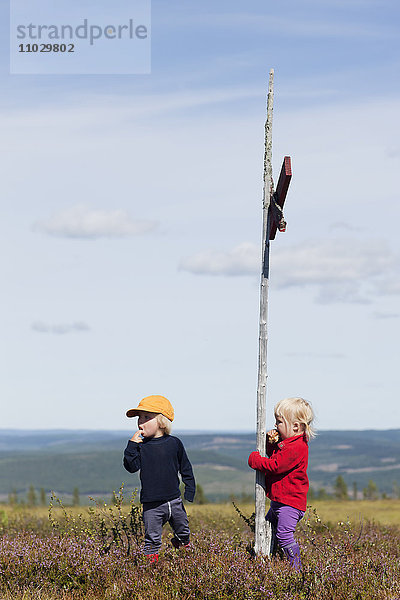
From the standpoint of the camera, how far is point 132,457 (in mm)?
7637

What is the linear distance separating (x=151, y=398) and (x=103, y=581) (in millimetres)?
1857

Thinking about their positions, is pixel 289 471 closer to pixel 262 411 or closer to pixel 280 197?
pixel 262 411

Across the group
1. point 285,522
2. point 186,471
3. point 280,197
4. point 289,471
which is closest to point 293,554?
point 285,522

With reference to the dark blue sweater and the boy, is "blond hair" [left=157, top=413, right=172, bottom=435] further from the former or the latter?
the dark blue sweater

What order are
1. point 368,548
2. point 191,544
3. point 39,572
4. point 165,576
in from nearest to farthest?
point 165,576 → point 39,572 → point 191,544 → point 368,548

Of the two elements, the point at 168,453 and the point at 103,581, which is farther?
the point at 168,453

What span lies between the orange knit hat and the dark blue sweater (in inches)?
11.8

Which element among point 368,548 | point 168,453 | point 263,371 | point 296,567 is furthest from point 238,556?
point 368,548

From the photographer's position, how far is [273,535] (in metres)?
7.72

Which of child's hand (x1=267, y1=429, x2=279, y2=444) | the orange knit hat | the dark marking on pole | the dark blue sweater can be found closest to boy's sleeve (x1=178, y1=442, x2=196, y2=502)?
the dark blue sweater

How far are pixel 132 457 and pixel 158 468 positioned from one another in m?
0.31

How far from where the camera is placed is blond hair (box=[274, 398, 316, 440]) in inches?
293

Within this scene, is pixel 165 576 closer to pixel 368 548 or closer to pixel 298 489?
pixel 298 489

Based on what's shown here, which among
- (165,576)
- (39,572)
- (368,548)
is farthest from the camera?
(368,548)
